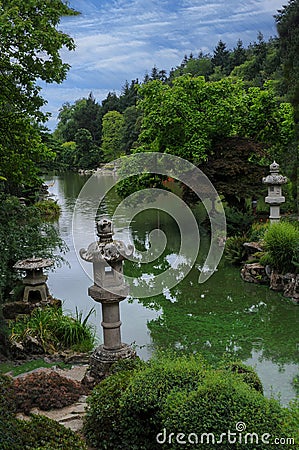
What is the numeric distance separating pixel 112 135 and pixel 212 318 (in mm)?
40637

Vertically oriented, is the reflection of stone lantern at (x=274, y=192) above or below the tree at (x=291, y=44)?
below

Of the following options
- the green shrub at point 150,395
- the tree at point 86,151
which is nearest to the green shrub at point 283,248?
the green shrub at point 150,395

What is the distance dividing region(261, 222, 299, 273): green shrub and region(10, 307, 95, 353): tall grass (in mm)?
3905

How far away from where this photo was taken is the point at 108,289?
5066 millimetres

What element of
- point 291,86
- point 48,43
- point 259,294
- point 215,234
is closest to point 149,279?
point 259,294

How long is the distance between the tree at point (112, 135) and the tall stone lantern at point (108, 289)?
40.5 m

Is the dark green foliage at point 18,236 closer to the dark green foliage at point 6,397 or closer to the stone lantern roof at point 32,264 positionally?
the stone lantern roof at point 32,264

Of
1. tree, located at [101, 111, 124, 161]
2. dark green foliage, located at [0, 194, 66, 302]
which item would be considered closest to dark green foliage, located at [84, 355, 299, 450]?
dark green foliage, located at [0, 194, 66, 302]

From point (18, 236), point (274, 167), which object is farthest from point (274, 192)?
point (18, 236)

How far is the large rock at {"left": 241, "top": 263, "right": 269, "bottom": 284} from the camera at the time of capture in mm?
9461

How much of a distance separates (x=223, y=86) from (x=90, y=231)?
20.3ft

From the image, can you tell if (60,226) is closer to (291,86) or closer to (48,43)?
(291,86)

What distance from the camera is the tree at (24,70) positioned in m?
5.89

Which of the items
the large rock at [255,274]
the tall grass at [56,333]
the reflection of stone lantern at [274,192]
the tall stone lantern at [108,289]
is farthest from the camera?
the reflection of stone lantern at [274,192]
